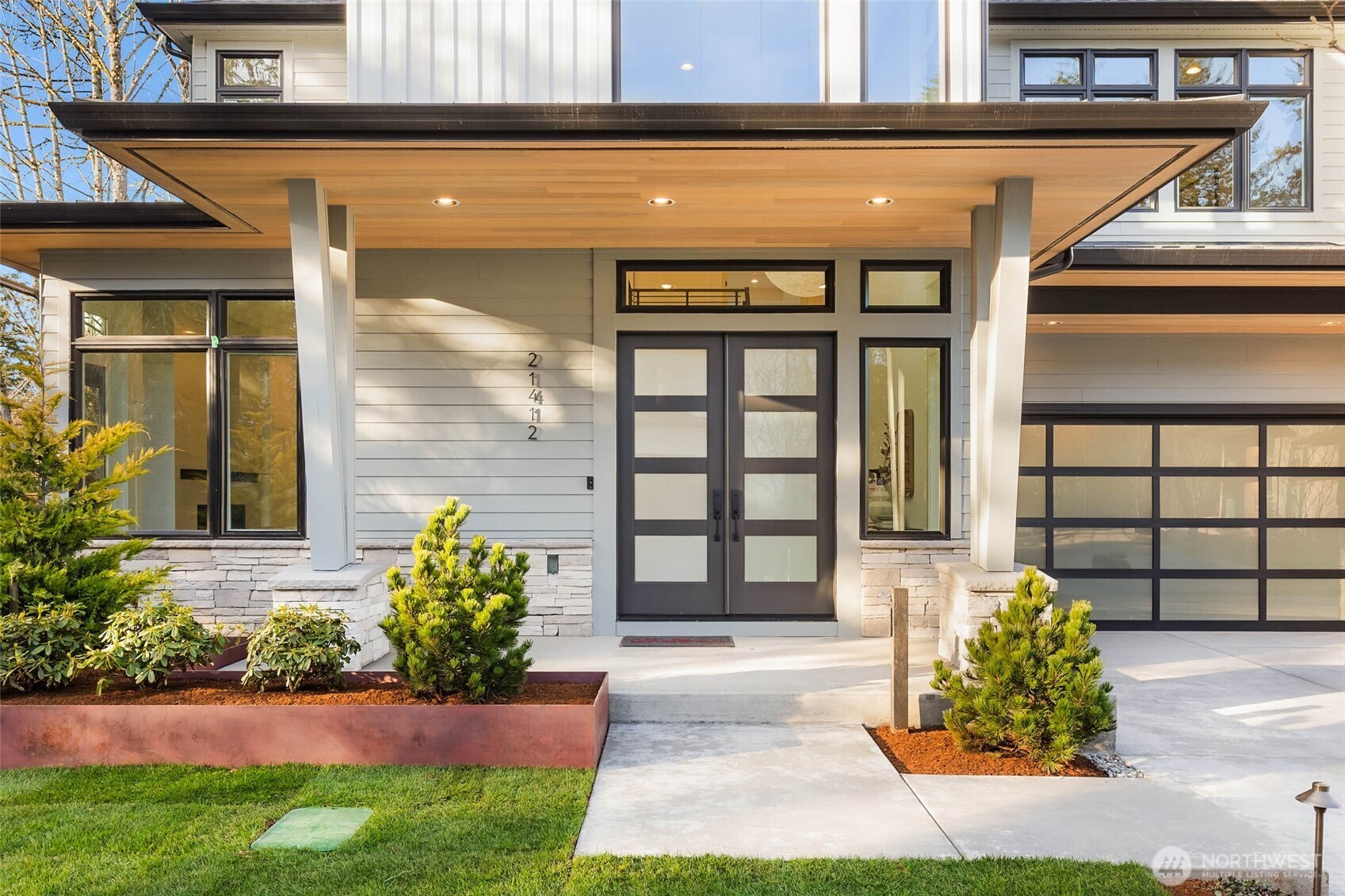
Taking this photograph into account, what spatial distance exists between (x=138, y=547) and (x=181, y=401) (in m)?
2.09

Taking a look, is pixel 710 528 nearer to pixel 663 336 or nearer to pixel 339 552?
pixel 663 336

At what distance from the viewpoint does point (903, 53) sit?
5410mm

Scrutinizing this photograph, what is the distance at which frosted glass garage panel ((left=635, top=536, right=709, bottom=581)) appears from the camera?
6.41 meters

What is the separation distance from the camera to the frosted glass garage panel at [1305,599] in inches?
296

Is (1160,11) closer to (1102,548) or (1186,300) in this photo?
(1186,300)

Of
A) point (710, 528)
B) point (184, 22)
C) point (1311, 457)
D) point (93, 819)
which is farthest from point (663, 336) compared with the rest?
point (1311, 457)

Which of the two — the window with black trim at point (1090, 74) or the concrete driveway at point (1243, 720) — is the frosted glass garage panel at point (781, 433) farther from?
the window with black trim at point (1090, 74)

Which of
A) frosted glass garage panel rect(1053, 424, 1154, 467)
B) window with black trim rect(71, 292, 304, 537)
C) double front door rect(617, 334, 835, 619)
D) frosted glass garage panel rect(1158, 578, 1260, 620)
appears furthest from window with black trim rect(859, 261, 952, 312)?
window with black trim rect(71, 292, 304, 537)

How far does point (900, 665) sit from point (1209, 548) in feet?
15.7

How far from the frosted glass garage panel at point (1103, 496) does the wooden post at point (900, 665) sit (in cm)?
371

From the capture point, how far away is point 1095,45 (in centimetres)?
744

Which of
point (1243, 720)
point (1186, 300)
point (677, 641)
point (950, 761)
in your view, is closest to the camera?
point (950, 761)

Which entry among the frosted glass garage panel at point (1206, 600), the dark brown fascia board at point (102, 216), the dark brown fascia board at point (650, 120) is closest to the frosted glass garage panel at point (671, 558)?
the dark brown fascia board at point (650, 120)

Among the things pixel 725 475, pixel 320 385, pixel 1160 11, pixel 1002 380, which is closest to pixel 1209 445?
pixel 1160 11
